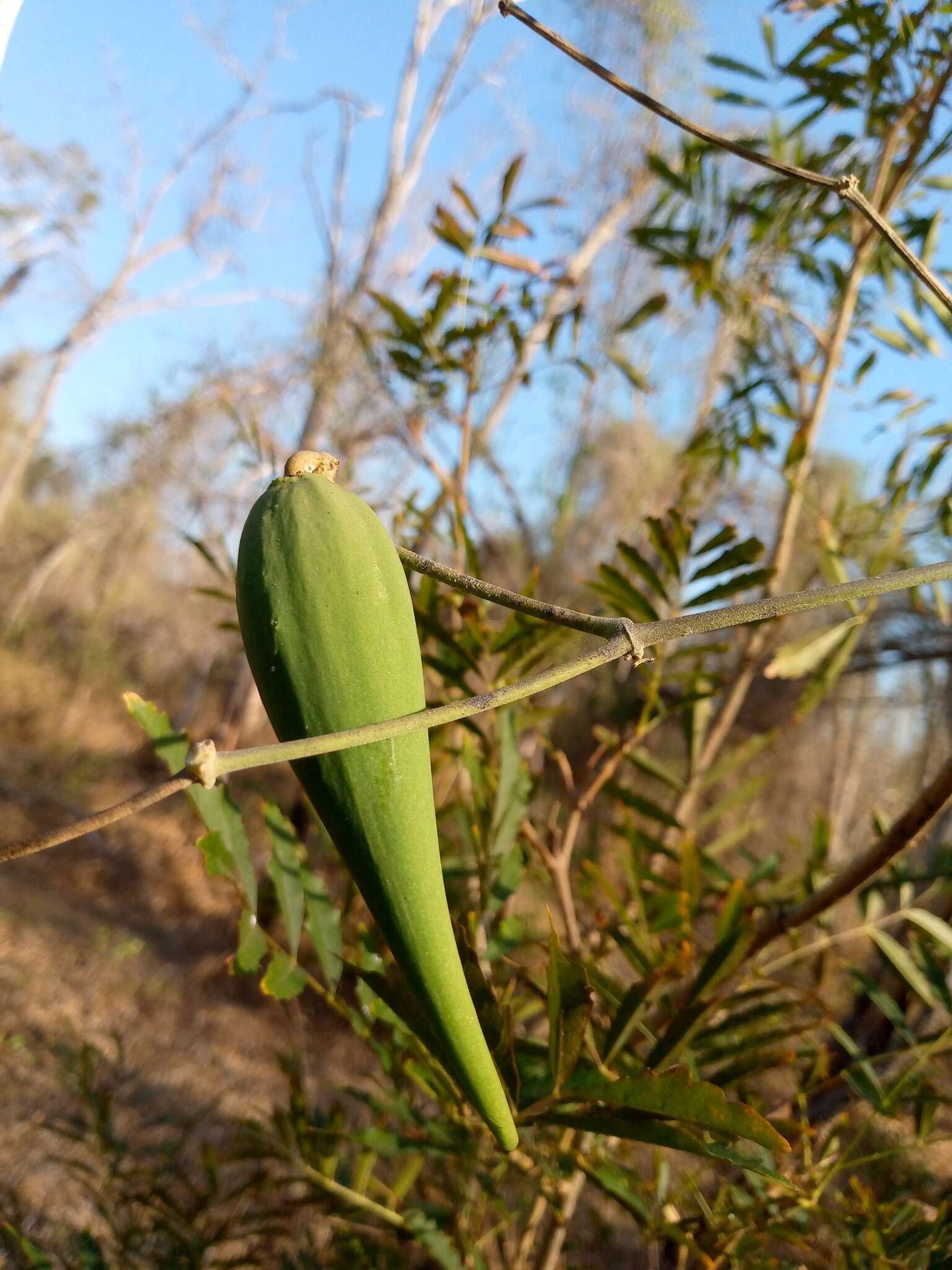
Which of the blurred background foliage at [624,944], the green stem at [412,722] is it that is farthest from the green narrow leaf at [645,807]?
the green stem at [412,722]

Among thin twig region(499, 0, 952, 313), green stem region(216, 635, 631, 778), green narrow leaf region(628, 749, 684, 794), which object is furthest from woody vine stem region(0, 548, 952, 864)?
green narrow leaf region(628, 749, 684, 794)

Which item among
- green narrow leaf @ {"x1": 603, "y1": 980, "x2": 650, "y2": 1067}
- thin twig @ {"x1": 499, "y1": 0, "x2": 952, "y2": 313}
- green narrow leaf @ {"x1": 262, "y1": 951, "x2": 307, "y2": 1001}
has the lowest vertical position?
green narrow leaf @ {"x1": 603, "y1": 980, "x2": 650, "y2": 1067}

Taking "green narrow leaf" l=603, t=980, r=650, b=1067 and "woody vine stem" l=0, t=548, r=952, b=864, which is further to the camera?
"green narrow leaf" l=603, t=980, r=650, b=1067

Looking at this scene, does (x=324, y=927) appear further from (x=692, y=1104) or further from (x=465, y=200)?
(x=465, y=200)

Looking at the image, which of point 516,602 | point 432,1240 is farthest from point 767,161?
point 432,1240

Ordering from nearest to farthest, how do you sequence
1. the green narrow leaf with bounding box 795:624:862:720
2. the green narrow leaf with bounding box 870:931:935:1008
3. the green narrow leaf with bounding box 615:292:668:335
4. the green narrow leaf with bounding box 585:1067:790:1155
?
1. the green narrow leaf with bounding box 585:1067:790:1155
2. the green narrow leaf with bounding box 870:931:935:1008
3. the green narrow leaf with bounding box 795:624:862:720
4. the green narrow leaf with bounding box 615:292:668:335

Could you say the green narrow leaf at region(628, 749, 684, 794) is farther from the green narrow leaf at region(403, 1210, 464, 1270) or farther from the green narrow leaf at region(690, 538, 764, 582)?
the green narrow leaf at region(403, 1210, 464, 1270)
